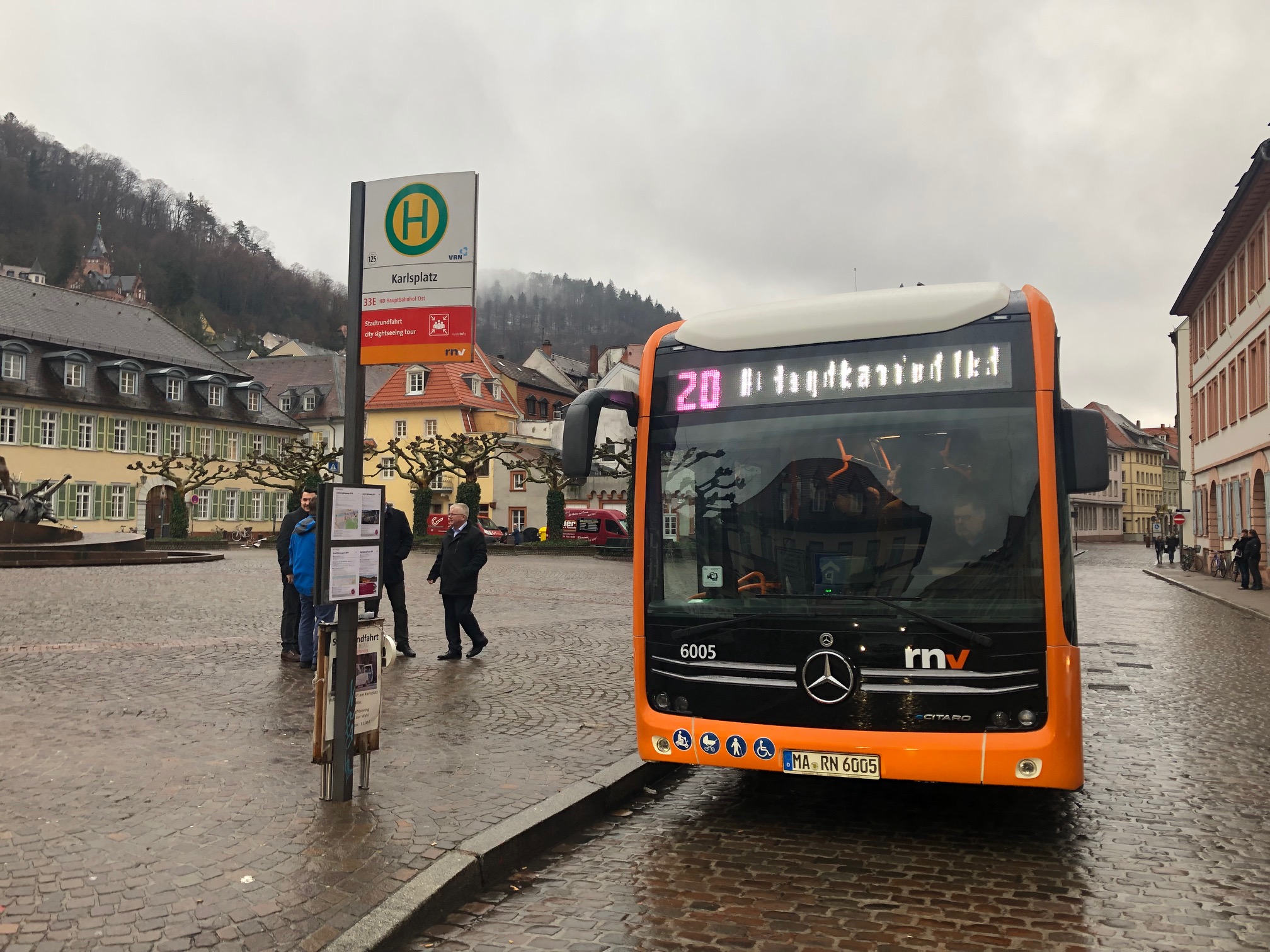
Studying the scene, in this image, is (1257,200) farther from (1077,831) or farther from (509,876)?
(509,876)

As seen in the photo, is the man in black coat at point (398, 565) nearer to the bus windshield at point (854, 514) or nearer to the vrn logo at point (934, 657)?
the bus windshield at point (854, 514)

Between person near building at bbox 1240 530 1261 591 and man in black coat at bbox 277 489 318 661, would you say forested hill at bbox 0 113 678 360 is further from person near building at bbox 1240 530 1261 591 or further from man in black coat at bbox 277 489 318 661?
man in black coat at bbox 277 489 318 661

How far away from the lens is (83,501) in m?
58.2

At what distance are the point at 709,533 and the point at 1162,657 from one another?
1060 cm

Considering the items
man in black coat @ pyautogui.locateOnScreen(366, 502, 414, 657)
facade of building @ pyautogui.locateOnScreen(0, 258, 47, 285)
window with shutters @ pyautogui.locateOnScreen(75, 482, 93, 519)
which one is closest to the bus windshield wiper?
man in black coat @ pyautogui.locateOnScreen(366, 502, 414, 657)

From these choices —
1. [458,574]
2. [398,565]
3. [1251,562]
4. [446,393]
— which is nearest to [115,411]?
[446,393]

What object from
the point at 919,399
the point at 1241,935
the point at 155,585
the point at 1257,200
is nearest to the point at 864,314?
the point at 919,399

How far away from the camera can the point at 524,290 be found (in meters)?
120

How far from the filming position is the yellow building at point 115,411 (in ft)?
185

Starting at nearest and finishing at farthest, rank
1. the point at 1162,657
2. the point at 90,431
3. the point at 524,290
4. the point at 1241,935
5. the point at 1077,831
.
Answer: the point at 1241,935 → the point at 1077,831 → the point at 1162,657 → the point at 90,431 → the point at 524,290

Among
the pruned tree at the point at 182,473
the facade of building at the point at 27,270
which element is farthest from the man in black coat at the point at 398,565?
the facade of building at the point at 27,270

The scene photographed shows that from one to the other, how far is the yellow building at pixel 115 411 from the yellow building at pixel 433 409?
6.54m

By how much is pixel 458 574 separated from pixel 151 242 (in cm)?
12239

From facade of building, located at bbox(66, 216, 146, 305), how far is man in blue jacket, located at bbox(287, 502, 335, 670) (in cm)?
10782
